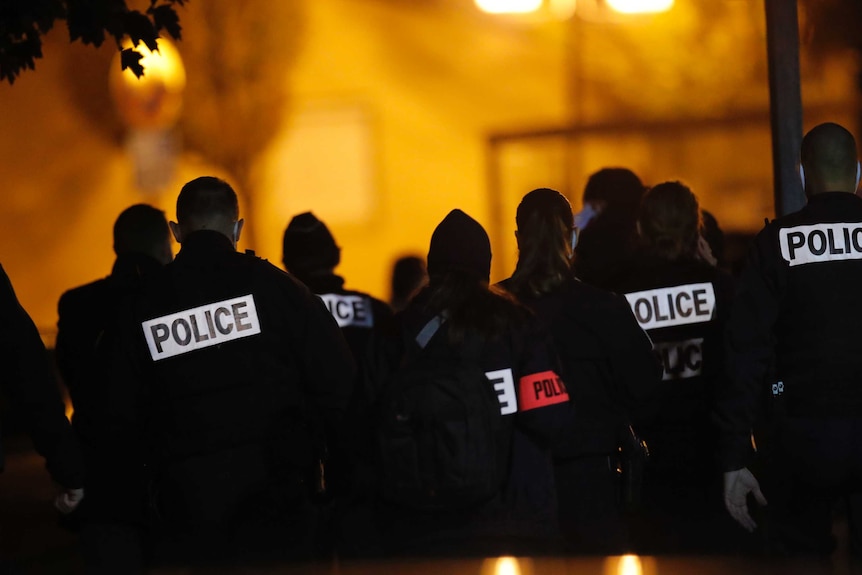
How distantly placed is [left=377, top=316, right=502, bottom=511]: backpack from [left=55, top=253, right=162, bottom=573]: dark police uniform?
3.07 ft

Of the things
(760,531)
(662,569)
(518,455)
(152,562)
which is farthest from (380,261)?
(662,569)

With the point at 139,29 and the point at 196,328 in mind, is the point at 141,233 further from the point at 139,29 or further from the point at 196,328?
the point at 196,328

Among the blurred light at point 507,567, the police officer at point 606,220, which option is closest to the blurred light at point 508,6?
the police officer at point 606,220

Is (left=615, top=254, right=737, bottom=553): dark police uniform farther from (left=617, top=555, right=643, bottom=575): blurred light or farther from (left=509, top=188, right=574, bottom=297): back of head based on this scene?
(left=617, top=555, right=643, bottom=575): blurred light

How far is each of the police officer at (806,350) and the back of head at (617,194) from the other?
1626 mm

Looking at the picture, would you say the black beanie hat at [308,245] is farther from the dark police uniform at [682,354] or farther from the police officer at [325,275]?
the dark police uniform at [682,354]

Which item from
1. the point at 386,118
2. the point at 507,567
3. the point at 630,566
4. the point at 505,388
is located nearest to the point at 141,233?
the point at 505,388

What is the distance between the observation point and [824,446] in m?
3.67

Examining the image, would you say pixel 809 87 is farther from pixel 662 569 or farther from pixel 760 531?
pixel 662 569

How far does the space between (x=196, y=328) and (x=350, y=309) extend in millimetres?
1638

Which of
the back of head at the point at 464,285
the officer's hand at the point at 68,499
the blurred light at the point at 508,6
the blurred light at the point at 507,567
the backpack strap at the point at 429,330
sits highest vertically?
the blurred light at the point at 508,6

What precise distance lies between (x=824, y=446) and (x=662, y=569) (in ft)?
5.39

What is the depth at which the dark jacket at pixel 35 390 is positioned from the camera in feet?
12.5

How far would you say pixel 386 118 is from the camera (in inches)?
353
